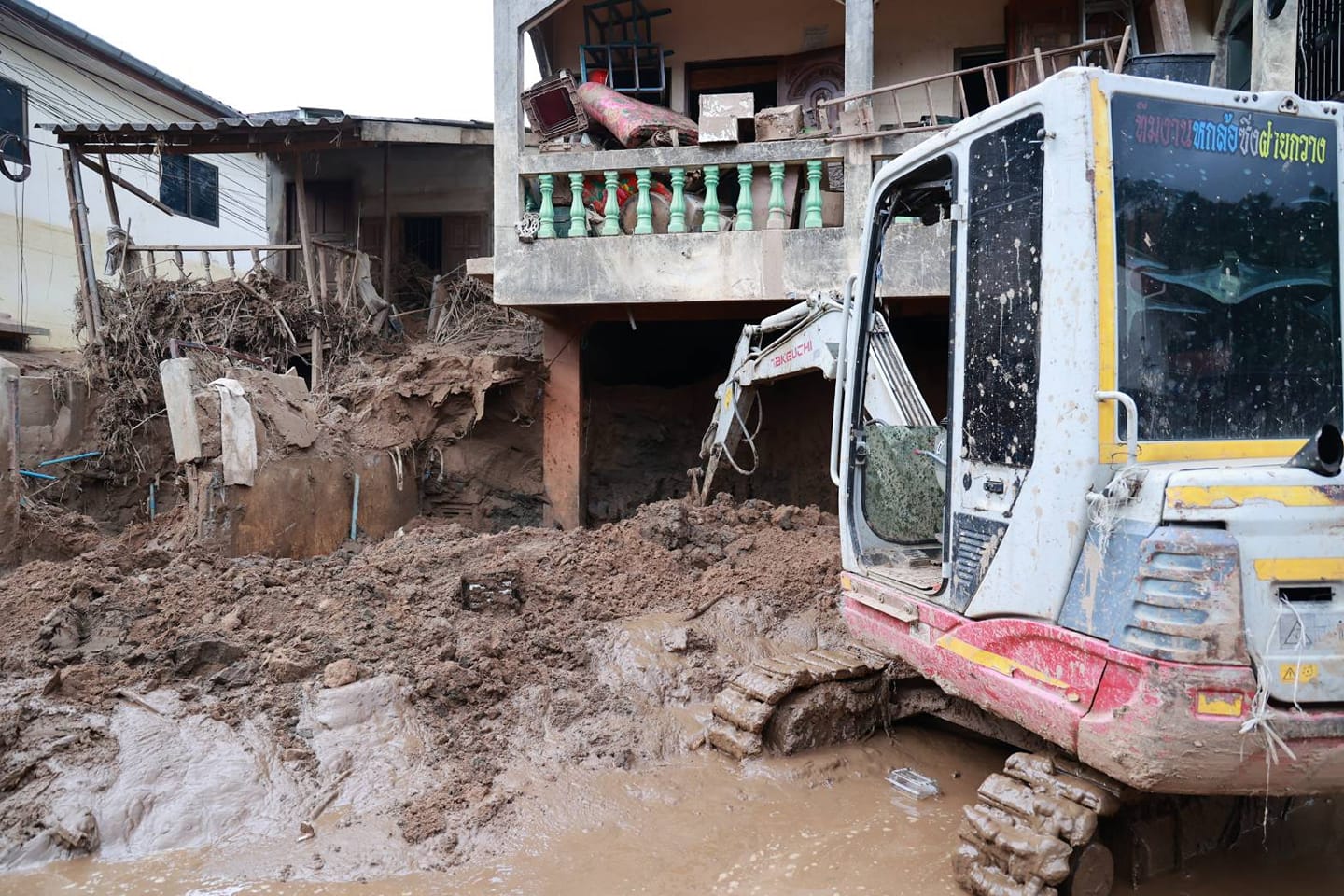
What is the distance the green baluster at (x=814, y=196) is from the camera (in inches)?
288

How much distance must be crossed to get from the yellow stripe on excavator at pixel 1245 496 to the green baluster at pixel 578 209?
6273 mm

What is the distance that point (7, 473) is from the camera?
23.5 feet

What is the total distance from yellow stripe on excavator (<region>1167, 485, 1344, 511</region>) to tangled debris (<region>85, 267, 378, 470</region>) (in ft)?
31.4

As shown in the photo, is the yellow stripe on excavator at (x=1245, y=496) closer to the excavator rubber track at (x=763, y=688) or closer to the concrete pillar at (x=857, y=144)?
the excavator rubber track at (x=763, y=688)

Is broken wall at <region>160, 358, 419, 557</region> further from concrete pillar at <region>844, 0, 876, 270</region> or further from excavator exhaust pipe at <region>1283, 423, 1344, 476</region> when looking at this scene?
excavator exhaust pipe at <region>1283, 423, 1344, 476</region>

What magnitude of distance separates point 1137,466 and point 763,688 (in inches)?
74.8

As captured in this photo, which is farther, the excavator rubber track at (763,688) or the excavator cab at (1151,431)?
the excavator rubber track at (763,688)

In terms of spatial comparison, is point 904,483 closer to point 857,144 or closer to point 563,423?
point 857,144

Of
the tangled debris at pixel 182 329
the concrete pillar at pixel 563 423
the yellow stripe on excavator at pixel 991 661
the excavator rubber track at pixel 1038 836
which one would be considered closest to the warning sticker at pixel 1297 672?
the yellow stripe on excavator at pixel 991 661

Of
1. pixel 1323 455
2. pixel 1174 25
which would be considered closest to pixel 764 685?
pixel 1323 455

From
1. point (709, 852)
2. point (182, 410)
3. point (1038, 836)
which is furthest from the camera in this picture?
point (182, 410)

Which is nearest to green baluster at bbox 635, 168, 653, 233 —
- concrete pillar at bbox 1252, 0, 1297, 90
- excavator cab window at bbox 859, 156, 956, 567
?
excavator cab window at bbox 859, 156, 956, 567

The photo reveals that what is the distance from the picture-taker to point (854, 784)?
11.8ft

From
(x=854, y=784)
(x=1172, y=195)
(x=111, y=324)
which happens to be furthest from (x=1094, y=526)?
(x=111, y=324)
